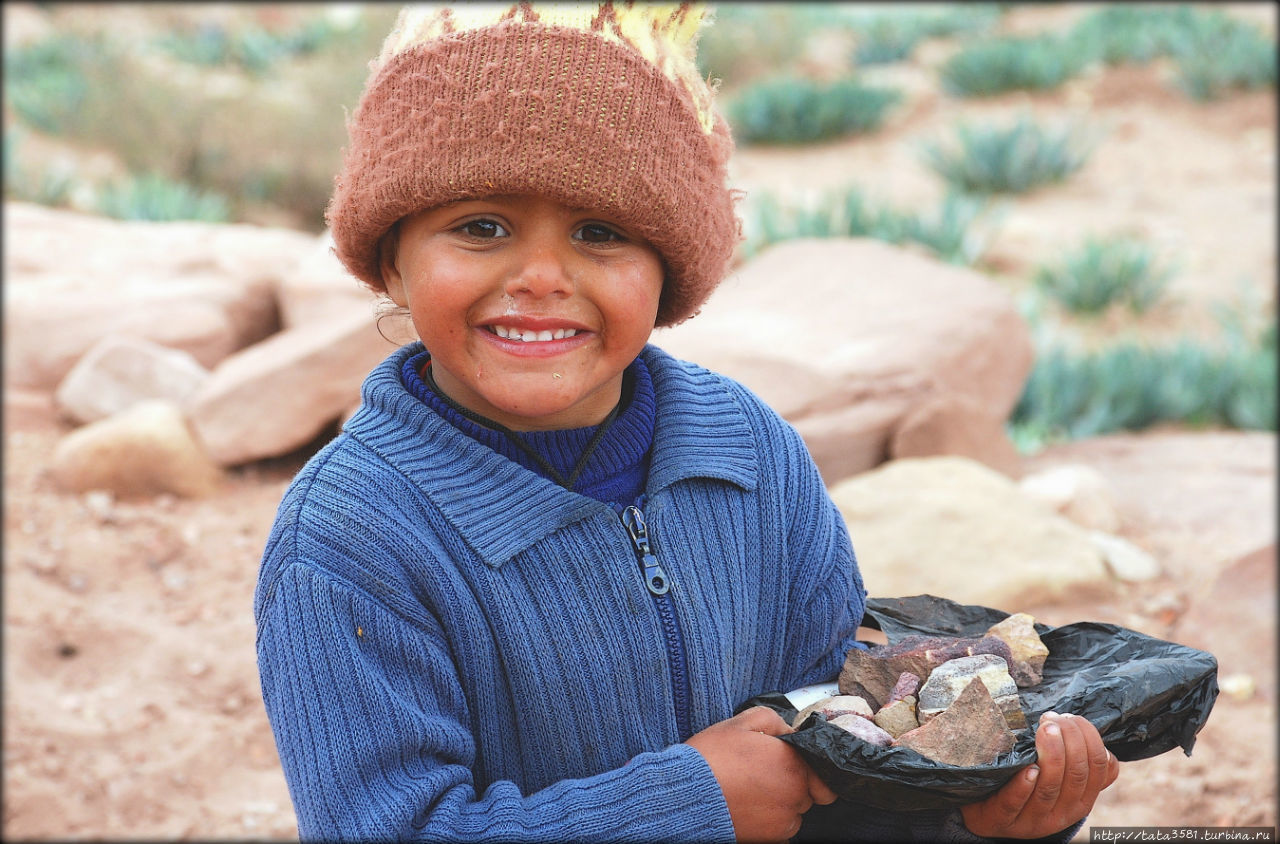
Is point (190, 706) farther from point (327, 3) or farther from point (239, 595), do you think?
point (327, 3)

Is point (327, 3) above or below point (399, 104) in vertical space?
below

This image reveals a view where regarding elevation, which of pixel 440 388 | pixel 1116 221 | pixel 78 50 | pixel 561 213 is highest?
pixel 561 213

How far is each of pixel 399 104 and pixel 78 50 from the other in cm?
1424

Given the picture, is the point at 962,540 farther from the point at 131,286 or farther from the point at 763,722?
the point at 131,286

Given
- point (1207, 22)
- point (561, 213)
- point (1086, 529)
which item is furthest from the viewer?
point (1207, 22)

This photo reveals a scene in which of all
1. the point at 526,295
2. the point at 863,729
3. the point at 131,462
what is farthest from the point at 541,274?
the point at 131,462

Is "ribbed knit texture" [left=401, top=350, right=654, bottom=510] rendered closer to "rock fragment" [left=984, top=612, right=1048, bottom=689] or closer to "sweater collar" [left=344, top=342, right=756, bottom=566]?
"sweater collar" [left=344, top=342, right=756, bottom=566]

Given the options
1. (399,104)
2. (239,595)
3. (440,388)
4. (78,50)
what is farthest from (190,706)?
(78,50)

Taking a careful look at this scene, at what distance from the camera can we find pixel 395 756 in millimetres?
1426

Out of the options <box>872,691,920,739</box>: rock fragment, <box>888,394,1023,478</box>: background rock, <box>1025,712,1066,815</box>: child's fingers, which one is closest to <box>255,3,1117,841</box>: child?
<box>1025,712,1066,815</box>: child's fingers

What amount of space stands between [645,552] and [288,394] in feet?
10.6

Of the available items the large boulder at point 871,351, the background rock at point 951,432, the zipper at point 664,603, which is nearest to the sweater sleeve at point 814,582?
the zipper at point 664,603

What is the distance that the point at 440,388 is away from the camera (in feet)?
5.55

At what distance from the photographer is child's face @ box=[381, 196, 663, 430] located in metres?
1.51
